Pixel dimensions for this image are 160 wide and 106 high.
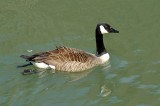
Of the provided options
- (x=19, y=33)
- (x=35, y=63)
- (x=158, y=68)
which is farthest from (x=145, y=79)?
(x=19, y=33)

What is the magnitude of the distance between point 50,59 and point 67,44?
1984 millimetres

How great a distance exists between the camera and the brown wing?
1484 centimetres

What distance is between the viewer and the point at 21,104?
12.7 meters

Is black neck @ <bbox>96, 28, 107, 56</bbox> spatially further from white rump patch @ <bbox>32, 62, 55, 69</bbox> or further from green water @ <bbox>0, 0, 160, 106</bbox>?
white rump patch @ <bbox>32, 62, 55, 69</bbox>

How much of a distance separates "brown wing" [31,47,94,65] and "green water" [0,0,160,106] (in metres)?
0.46

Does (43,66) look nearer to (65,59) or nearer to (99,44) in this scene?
(65,59)

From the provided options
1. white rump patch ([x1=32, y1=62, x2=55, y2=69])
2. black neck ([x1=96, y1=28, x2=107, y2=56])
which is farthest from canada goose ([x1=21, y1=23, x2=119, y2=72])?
black neck ([x1=96, y1=28, x2=107, y2=56])

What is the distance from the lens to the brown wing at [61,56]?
14.8 m

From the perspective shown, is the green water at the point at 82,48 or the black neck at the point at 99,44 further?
the black neck at the point at 99,44

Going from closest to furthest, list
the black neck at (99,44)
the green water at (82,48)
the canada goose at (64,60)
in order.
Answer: the green water at (82,48)
the canada goose at (64,60)
the black neck at (99,44)

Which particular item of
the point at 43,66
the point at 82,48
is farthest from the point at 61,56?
the point at 82,48

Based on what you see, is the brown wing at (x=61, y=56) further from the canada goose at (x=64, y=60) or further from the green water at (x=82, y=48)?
the green water at (x=82, y=48)

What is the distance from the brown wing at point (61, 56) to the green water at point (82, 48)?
0.46 metres

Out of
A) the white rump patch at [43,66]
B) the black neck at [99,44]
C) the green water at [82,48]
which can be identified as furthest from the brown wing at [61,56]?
the black neck at [99,44]
